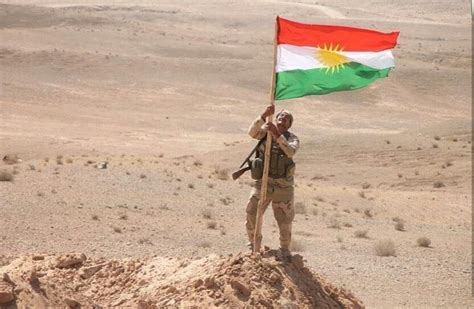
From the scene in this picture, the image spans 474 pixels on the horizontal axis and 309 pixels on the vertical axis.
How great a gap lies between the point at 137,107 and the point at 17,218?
26.2 metres

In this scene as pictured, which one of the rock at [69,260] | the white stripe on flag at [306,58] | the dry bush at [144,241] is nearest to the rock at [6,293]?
the rock at [69,260]

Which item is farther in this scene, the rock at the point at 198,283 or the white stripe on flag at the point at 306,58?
the white stripe on flag at the point at 306,58

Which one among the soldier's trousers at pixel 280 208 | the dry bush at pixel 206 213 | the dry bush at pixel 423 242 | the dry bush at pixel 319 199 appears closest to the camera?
the soldier's trousers at pixel 280 208

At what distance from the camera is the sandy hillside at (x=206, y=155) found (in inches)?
619

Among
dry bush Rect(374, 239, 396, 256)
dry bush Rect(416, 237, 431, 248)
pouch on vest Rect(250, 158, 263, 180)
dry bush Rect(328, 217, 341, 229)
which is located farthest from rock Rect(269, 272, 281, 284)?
dry bush Rect(328, 217, 341, 229)

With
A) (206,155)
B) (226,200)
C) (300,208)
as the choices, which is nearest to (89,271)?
(226,200)

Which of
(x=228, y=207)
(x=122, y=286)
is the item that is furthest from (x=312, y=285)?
(x=228, y=207)

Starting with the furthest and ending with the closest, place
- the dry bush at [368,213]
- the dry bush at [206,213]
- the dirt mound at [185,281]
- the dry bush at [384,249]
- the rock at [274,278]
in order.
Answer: the dry bush at [368,213] → the dry bush at [206,213] → the dry bush at [384,249] → the rock at [274,278] → the dirt mound at [185,281]

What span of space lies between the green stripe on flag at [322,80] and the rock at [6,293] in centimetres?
384

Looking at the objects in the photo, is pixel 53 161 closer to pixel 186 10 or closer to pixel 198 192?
pixel 198 192

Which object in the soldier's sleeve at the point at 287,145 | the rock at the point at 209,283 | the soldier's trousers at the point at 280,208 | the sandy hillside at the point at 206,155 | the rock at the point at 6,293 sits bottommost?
the sandy hillside at the point at 206,155

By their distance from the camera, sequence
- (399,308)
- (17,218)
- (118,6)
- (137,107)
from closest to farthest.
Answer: (399,308) < (17,218) < (137,107) < (118,6)

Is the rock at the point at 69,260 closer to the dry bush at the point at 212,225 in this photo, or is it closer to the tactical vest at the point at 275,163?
the tactical vest at the point at 275,163

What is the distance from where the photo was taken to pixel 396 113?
1815 inches
